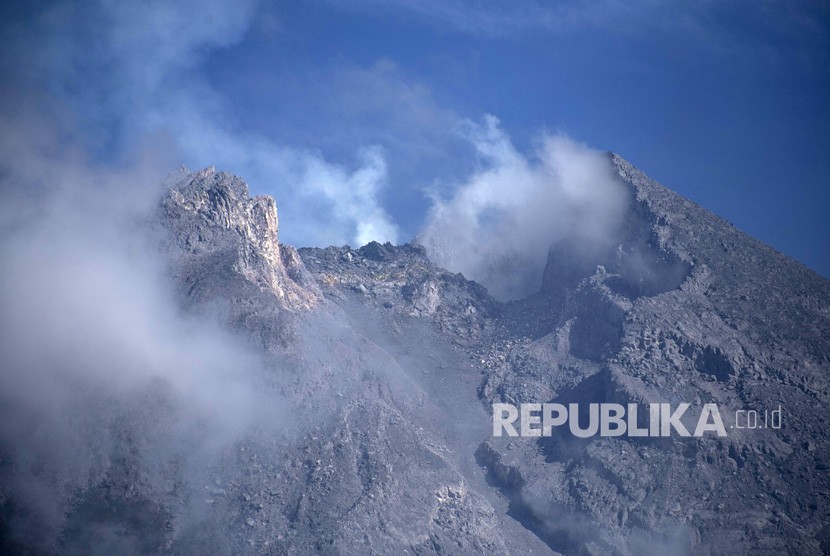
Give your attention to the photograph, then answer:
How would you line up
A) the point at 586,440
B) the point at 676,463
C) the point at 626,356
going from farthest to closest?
the point at 626,356
the point at 586,440
the point at 676,463

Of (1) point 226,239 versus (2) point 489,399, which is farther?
(2) point 489,399

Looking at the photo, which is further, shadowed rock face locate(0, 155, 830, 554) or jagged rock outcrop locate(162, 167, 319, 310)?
jagged rock outcrop locate(162, 167, 319, 310)

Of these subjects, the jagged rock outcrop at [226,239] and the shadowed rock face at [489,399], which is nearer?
the shadowed rock face at [489,399]

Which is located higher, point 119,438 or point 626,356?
point 626,356

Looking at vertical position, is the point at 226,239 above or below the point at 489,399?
above

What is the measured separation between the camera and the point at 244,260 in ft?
380

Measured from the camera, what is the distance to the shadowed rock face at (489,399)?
90.5 meters

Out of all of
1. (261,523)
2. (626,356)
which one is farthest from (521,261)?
(261,523)

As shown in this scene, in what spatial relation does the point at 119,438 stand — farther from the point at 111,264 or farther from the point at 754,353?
the point at 754,353

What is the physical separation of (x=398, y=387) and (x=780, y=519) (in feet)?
163

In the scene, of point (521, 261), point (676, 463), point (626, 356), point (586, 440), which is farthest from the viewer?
point (521, 261)

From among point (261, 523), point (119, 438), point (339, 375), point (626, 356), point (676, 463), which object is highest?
point (626, 356)

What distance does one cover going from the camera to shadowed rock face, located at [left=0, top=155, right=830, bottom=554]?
90500mm

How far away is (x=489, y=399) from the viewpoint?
408 ft
